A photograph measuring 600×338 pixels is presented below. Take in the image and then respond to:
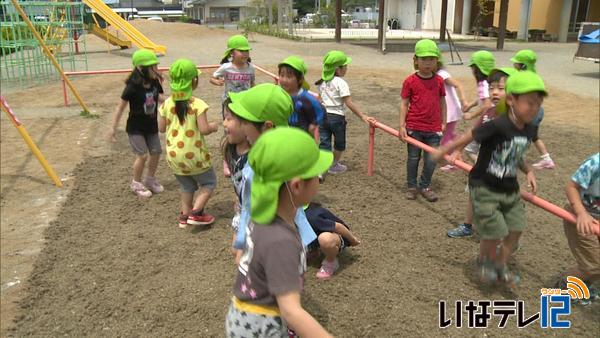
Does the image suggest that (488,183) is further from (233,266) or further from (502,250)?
(233,266)

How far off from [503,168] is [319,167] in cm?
186

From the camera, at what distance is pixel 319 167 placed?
1.58 m

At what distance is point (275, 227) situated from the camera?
1636 millimetres

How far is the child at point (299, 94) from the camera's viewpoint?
420 cm

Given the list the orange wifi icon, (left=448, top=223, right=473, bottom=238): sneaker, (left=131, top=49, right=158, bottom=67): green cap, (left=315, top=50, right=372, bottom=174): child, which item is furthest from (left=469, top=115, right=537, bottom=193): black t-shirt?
(left=131, top=49, right=158, bottom=67): green cap

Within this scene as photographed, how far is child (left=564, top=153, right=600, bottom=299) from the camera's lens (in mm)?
2668

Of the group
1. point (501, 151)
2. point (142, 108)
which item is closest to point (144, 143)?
point (142, 108)

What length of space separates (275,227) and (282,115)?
2.44 feet

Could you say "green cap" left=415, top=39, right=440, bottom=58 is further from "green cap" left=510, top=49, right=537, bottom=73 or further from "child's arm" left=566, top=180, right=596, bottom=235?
"child's arm" left=566, top=180, right=596, bottom=235

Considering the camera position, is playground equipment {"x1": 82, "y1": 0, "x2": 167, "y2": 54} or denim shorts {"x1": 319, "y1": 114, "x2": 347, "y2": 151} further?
playground equipment {"x1": 82, "y1": 0, "x2": 167, "y2": 54}

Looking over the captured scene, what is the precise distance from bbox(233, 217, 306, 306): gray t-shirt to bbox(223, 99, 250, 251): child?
71cm

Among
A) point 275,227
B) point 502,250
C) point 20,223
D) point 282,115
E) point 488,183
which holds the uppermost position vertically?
point 282,115

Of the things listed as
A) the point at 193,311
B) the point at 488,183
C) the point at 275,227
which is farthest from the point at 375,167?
the point at 275,227

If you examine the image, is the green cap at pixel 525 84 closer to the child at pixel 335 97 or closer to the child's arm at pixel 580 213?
the child's arm at pixel 580 213
